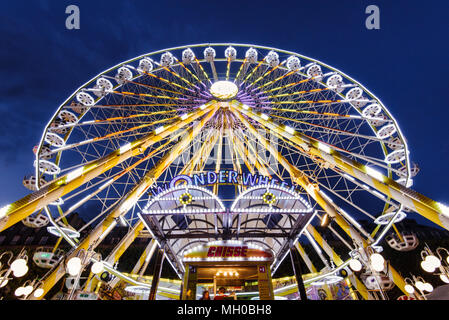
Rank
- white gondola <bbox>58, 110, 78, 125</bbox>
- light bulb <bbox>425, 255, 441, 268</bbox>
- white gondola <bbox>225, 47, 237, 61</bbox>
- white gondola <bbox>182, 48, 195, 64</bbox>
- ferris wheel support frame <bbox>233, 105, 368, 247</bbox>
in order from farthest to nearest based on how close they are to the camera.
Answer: white gondola <bbox>225, 47, 237, 61</bbox>
white gondola <bbox>182, 48, 195, 64</bbox>
white gondola <bbox>58, 110, 78, 125</bbox>
ferris wheel support frame <bbox>233, 105, 368, 247</bbox>
light bulb <bbox>425, 255, 441, 268</bbox>

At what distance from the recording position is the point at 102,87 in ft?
56.1

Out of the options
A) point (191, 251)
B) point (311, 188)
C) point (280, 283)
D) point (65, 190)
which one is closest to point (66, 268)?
point (65, 190)

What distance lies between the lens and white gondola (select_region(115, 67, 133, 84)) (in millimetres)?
18000

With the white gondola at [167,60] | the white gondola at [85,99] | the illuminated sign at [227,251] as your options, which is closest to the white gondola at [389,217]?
the illuminated sign at [227,251]

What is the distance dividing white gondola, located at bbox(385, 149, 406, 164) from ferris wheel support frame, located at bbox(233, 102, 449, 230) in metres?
5.15

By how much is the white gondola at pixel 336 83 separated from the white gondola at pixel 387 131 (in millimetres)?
4504

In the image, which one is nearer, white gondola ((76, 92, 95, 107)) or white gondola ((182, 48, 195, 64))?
white gondola ((76, 92, 95, 107))

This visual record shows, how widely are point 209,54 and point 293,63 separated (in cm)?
750

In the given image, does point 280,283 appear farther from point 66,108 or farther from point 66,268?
point 66,108

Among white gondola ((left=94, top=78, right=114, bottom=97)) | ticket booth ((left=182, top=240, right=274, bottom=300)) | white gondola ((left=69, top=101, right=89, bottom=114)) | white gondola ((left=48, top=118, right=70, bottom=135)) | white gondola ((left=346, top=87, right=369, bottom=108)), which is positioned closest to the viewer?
ticket booth ((left=182, top=240, right=274, bottom=300))

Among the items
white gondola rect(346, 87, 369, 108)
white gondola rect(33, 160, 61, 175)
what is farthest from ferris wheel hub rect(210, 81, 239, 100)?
white gondola rect(33, 160, 61, 175)

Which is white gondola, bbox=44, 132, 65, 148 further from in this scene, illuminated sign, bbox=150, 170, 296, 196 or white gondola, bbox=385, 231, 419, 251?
white gondola, bbox=385, 231, 419, 251

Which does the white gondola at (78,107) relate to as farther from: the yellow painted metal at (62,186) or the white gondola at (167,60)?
the white gondola at (167,60)
